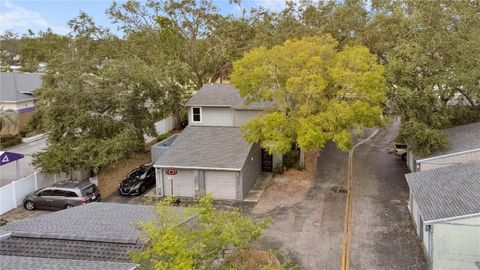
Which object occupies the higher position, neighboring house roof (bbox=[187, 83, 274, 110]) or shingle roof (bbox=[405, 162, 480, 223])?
neighboring house roof (bbox=[187, 83, 274, 110])

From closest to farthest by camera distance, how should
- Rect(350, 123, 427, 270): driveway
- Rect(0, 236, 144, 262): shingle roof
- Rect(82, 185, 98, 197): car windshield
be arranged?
1. Rect(0, 236, 144, 262): shingle roof
2. Rect(350, 123, 427, 270): driveway
3. Rect(82, 185, 98, 197): car windshield

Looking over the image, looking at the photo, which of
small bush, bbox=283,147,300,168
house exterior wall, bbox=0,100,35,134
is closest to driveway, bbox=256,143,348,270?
small bush, bbox=283,147,300,168

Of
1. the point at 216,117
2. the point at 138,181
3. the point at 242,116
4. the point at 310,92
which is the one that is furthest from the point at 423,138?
the point at 138,181

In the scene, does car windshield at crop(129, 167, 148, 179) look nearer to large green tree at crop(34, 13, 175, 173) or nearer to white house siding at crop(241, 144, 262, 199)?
large green tree at crop(34, 13, 175, 173)

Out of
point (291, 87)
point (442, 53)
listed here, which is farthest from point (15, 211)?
point (442, 53)

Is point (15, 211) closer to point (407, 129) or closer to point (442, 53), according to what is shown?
point (407, 129)

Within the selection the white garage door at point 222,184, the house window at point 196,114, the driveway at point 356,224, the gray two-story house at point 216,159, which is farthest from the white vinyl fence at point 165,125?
the driveway at point 356,224

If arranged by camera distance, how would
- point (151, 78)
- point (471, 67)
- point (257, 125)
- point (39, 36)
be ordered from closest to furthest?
point (257, 125), point (471, 67), point (151, 78), point (39, 36)
